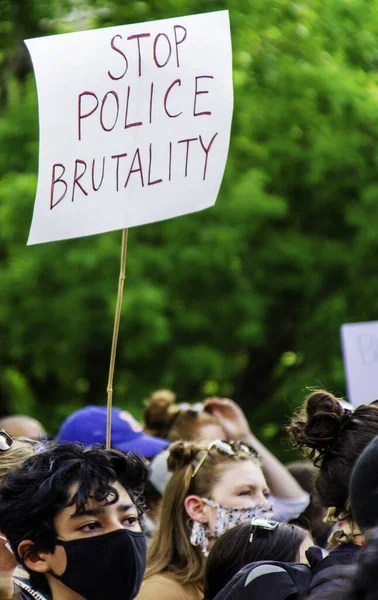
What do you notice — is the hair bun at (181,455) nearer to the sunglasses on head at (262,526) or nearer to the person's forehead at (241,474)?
the person's forehead at (241,474)

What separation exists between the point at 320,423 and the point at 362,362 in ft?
6.85

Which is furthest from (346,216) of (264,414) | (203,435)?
(203,435)

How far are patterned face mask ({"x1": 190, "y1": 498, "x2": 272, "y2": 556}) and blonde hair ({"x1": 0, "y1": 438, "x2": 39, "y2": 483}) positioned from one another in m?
0.68

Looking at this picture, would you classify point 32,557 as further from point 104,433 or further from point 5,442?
point 104,433

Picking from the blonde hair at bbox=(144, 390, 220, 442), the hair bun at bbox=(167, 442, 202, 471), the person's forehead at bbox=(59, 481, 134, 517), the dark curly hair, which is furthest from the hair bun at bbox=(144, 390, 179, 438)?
the person's forehead at bbox=(59, 481, 134, 517)

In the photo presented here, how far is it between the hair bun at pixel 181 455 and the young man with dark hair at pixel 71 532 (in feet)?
3.53

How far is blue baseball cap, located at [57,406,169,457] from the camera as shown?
4.81 metres

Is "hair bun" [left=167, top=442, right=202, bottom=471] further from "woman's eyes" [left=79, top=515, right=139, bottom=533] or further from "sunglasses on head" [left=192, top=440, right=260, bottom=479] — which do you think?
"woman's eyes" [left=79, top=515, right=139, bottom=533]

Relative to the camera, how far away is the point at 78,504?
2652 millimetres

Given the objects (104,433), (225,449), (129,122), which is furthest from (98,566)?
(104,433)

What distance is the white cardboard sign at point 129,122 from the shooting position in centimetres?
333

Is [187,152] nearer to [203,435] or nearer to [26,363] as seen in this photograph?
[203,435]

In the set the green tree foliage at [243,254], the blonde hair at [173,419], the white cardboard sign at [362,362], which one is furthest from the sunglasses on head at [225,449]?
the green tree foliage at [243,254]

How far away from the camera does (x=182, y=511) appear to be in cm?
364
